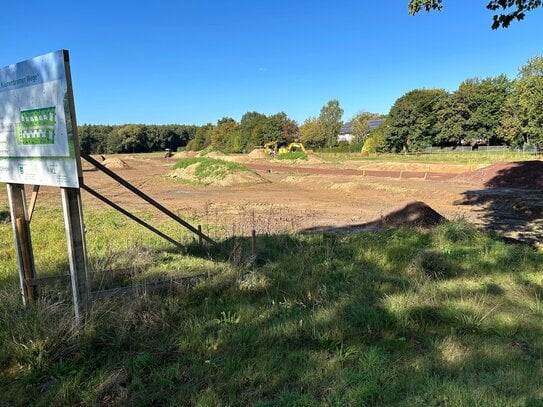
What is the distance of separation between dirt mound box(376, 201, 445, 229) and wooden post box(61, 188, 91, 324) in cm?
879

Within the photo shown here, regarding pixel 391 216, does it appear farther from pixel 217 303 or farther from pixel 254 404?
pixel 254 404

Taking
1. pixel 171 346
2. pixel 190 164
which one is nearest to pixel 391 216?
pixel 171 346

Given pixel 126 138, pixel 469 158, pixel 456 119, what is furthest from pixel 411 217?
pixel 126 138

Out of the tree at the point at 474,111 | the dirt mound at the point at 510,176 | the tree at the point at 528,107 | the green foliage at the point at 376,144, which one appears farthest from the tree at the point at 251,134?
the dirt mound at the point at 510,176

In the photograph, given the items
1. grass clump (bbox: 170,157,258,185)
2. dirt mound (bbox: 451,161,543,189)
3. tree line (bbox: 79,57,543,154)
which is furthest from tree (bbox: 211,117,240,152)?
dirt mound (bbox: 451,161,543,189)

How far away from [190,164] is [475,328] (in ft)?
105

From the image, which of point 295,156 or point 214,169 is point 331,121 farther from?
point 214,169

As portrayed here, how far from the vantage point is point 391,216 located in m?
12.4

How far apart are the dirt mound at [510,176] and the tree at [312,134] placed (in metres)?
70.9

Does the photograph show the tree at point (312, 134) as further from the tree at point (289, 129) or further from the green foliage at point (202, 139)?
the green foliage at point (202, 139)

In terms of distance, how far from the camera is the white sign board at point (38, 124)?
3764 mm

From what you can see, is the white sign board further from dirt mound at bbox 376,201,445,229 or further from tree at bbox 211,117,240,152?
tree at bbox 211,117,240,152

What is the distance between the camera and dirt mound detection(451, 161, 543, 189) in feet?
82.2

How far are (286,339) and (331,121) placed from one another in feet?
325
